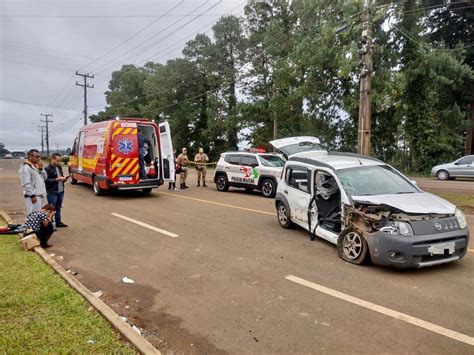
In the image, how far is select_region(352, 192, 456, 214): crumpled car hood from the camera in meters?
5.46

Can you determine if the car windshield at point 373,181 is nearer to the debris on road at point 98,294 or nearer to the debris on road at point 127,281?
the debris on road at point 127,281

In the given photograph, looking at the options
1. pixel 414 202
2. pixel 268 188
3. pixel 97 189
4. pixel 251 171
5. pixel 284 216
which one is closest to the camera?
pixel 414 202

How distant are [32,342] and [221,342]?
68.7 inches

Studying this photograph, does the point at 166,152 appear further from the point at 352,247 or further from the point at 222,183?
the point at 352,247

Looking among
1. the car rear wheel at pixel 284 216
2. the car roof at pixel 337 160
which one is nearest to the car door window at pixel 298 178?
the car roof at pixel 337 160

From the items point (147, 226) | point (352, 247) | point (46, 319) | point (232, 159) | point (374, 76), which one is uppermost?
point (374, 76)

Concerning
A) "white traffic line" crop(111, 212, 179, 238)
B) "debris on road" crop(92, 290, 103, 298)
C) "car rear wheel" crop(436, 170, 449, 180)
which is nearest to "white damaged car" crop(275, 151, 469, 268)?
"white traffic line" crop(111, 212, 179, 238)

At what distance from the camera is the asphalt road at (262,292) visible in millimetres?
3734

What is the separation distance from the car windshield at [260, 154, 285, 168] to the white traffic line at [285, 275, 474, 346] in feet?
30.5

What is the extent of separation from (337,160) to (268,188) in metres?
7.06

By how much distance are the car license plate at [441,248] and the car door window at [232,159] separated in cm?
1071

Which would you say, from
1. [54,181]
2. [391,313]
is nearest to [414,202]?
[391,313]

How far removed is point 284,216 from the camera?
8469 mm

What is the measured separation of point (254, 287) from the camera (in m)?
5.08
